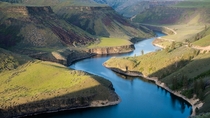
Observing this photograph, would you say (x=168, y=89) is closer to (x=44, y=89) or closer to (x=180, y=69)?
(x=180, y=69)

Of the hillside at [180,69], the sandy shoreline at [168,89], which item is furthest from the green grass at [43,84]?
the hillside at [180,69]

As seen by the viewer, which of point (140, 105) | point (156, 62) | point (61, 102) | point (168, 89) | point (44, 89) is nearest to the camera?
point (61, 102)

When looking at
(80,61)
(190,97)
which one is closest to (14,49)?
(80,61)

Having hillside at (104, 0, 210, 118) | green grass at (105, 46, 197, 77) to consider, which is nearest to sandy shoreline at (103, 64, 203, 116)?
hillside at (104, 0, 210, 118)

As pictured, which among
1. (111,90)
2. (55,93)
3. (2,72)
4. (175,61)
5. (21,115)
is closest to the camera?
(21,115)

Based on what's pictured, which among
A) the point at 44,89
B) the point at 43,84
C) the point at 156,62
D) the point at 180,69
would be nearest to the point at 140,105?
the point at 180,69

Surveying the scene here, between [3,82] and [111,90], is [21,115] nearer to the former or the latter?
[3,82]

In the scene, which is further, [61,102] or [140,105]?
[140,105]

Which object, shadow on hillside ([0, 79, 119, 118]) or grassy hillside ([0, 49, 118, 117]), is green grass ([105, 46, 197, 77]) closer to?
grassy hillside ([0, 49, 118, 117])
